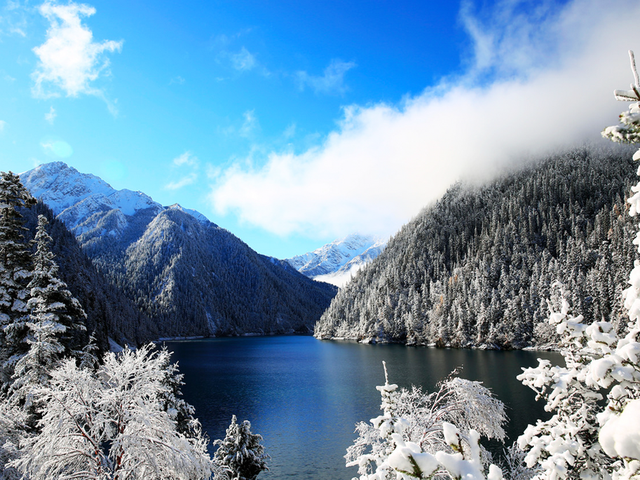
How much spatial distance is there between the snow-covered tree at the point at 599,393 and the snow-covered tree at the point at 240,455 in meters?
16.7

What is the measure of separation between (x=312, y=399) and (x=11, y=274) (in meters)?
36.5

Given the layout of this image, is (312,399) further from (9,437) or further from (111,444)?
(111,444)

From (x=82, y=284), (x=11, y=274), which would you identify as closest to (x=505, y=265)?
(x=82, y=284)

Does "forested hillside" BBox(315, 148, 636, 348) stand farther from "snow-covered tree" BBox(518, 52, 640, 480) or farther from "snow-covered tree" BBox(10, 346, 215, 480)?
"snow-covered tree" BBox(10, 346, 215, 480)

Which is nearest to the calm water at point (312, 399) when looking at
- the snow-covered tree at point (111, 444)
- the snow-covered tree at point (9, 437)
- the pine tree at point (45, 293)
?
the snow-covered tree at point (9, 437)

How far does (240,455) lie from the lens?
61.9ft

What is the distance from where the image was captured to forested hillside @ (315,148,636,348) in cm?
9956

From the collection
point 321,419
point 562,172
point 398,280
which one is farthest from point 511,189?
point 321,419

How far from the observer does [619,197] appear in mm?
138500

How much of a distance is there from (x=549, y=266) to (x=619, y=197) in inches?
2361

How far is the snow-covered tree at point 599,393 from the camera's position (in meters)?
3.05

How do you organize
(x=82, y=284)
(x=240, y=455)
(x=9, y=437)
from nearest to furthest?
(x=9, y=437)
(x=240, y=455)
(x=82, y=284)

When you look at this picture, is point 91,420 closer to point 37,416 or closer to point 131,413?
point 131,413

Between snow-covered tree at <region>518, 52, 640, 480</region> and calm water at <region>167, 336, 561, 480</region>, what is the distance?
77.4ft
